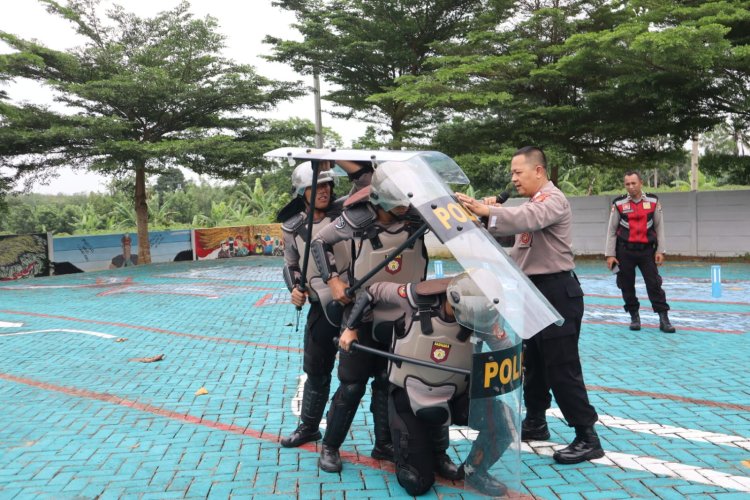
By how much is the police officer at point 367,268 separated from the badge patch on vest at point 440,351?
338mm

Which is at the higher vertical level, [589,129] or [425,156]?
[589,129]

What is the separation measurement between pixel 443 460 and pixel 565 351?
1024 mm

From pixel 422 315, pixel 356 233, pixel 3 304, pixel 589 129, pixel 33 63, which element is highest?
pixel 33 63

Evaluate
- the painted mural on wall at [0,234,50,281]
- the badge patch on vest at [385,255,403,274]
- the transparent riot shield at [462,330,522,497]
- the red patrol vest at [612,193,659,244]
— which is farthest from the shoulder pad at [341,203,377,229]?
the painted mural on wall at [0,234,50,281]

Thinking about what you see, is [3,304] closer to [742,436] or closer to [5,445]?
[5,445]

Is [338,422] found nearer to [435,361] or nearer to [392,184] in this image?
[435,361]

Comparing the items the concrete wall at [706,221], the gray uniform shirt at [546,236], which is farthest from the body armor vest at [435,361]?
the concrete wall at [706,221]

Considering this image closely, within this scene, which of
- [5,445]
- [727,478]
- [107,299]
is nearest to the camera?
[727,478]

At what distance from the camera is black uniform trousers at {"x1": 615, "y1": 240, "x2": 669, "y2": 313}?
773 centimetres

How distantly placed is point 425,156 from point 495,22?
1627 centimetres

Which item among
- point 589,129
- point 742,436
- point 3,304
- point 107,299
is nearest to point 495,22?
point 589,129

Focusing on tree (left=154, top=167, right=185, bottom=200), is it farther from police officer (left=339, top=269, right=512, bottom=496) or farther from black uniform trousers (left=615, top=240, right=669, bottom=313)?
police officer (left=339, top=269, right=512, bottom=496)

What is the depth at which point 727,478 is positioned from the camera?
3.70 meters

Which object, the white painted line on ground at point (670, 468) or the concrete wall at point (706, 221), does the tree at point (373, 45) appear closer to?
the concrete wall at point (706, 221)
